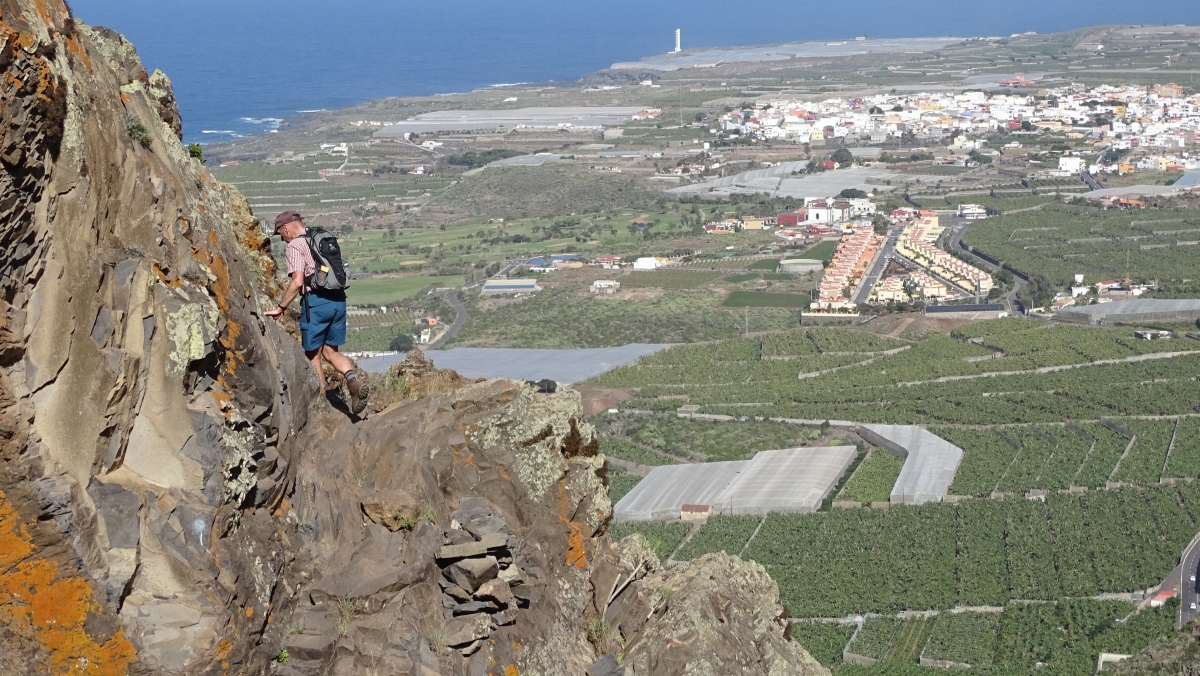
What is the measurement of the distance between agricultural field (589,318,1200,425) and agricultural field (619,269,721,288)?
1125 centimetres

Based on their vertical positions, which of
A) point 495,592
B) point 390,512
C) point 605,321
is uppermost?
point 390,512

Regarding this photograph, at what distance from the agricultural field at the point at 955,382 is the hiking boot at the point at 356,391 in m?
29.9

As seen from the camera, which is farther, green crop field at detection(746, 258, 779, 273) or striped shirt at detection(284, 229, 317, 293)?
green crop field at detection(746, 258, 779, 273)

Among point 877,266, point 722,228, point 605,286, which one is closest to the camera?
point 605,286

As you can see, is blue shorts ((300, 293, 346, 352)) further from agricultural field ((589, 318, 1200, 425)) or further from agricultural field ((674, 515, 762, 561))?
agricultural field ((589, 318, 1200, 425))

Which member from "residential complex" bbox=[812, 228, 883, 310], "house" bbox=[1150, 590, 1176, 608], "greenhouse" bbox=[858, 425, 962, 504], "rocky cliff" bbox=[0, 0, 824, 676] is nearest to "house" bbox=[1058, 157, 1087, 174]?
"residential complex" bbox=[812, 228, 883, 310]

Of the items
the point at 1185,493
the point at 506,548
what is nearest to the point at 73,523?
the point at 506,548

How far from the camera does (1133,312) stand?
56.6 m

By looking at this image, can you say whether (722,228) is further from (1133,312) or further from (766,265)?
(1133,312)

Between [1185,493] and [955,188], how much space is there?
57.8m

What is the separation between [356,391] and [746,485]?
92.6ft

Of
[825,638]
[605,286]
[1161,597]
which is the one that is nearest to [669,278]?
[605,286]

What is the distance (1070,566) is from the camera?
30.3 metres

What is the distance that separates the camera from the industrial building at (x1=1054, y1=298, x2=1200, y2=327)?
5588 centimetres
